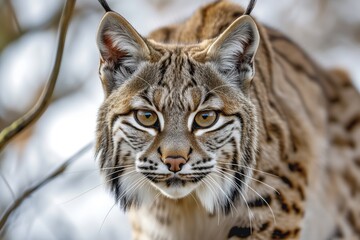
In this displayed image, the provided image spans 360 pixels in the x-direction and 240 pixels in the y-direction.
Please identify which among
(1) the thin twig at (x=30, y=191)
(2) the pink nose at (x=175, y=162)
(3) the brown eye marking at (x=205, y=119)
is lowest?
(1) the thin twig at (x=30, y=191)

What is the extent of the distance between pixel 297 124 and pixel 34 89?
4936mm

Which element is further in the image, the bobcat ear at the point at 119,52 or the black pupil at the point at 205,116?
the bobcat ear at the point at 119,52

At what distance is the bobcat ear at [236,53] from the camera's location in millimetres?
6711

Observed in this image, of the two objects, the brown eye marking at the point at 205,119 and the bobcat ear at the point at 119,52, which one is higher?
the bobcat ear at the point at 119,52

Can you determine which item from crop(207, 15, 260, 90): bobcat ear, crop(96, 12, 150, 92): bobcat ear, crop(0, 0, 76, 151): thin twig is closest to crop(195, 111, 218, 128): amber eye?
crop(207, 15, 260, 90): bobcat ear

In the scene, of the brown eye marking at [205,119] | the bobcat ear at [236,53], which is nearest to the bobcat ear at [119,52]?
the bobcat ear at [236,53]

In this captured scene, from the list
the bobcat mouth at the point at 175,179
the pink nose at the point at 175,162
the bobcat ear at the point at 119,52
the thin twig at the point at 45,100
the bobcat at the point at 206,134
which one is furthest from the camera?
the bobcat ear at the point at 119,52

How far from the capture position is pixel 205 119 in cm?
647

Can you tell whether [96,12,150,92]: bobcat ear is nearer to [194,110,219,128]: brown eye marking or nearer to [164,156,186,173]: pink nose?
[194,110,219,128]: brown eye marking

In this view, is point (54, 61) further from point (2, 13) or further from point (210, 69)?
point (2, 13)

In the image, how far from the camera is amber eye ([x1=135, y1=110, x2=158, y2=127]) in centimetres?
643

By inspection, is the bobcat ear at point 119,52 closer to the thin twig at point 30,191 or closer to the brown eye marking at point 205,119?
the brown eye marking at point 205,119

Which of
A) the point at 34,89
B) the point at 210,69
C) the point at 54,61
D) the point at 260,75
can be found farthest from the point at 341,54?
the point at 54,61

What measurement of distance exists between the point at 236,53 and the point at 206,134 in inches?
29.8
